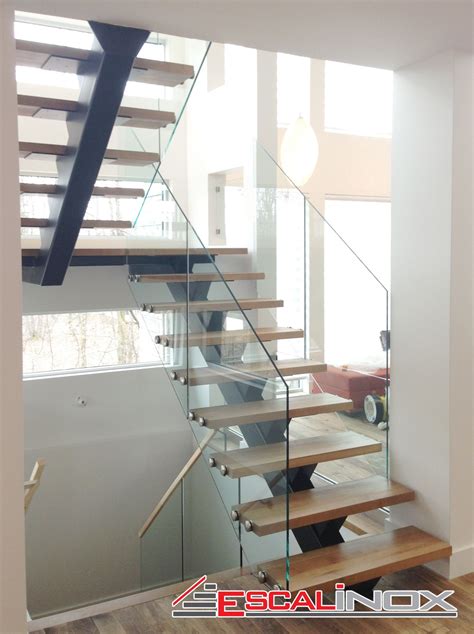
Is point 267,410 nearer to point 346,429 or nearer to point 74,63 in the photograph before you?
point 346,429

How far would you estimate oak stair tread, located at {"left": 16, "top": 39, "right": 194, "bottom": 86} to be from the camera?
2994 mm

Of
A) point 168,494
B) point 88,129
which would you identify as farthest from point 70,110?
point 168,494

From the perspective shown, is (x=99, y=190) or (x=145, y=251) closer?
(x=99, y=190)

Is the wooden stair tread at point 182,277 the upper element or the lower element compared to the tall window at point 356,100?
lower

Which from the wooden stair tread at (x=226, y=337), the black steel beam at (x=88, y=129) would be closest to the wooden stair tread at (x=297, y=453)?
the wooden stair tread at (x=226, y=337)

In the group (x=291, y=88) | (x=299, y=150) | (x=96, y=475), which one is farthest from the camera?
(x=291, y=88)

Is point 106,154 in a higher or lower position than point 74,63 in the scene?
lower

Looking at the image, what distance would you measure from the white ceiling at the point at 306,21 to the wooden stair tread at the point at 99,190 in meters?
1.24

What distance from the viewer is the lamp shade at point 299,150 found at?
15.6ft

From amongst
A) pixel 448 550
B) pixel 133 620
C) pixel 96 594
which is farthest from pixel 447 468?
pixel 96 594

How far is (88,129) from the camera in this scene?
10.9ft

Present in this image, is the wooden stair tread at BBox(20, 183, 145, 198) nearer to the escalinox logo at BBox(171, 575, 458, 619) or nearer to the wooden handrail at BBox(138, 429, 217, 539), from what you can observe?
the escalinox logo at BBox(171, 575, 458, 619)

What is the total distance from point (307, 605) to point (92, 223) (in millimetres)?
2657

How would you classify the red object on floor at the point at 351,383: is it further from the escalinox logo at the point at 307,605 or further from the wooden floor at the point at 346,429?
the escalinox logo at the point at 307,605
